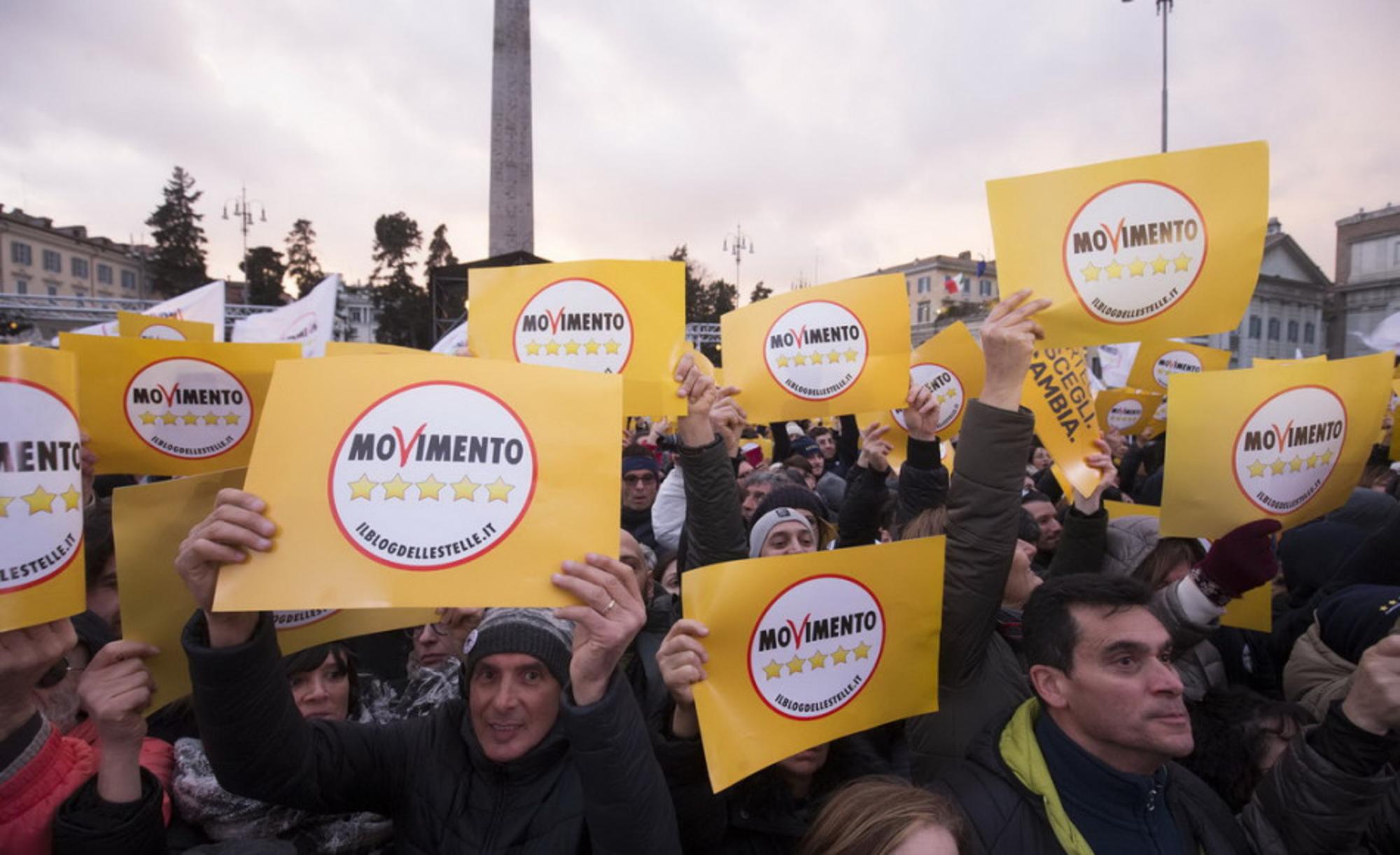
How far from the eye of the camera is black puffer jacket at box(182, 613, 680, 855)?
179cm

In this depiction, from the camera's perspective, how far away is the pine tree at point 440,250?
185 ft

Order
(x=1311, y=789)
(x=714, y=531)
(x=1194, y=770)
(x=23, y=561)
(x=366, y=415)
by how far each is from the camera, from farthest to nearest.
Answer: (x=714, y=531) → (x=1194, y=770) → (x=1311, y=789) → (x=366, y=415) → (x=23, y=561)

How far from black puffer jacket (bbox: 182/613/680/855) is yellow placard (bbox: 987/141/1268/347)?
1.87 metres

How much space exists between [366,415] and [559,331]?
1413 mm

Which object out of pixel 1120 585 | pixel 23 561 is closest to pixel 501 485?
pixel 23 561

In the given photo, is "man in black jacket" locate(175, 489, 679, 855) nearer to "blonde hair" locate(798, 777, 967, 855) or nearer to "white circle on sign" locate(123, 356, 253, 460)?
"blonde hair" locate(798, 777, 967, 855)

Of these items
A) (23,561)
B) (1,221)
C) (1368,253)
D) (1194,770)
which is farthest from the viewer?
(1,221)

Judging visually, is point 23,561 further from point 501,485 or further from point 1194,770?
point 1194,770

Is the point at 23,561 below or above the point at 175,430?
below

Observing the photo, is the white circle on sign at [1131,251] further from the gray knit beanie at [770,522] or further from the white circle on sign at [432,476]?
the white circle on sign at [432,476]

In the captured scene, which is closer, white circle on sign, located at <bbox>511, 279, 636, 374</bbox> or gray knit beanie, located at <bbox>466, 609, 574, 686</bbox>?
gray knit beanie, located at <bbox>466, 609, 574, 686</bbox>

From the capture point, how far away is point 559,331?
10.2ft

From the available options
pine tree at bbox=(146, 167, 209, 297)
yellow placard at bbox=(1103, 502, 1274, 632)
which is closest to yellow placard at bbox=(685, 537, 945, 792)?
yellow placard at bbox=(1103, 502, 1274, 632)

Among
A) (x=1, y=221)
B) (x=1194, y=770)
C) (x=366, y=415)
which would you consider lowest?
(x=1194, y=770)
